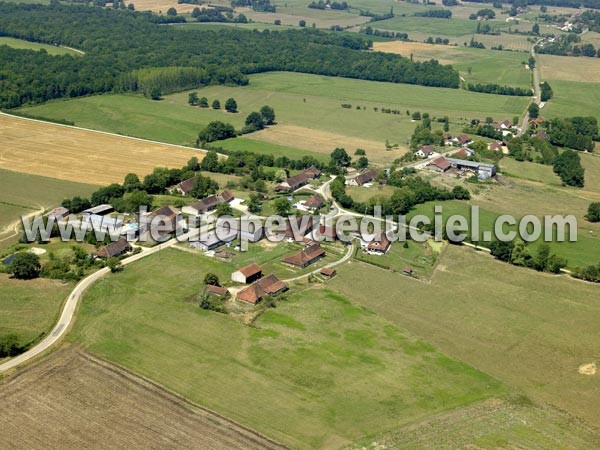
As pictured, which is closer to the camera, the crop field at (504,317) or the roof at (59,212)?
the crop field at (504,317)

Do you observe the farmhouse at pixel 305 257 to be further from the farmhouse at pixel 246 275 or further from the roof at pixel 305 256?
the farmhouse at pixel 246 275

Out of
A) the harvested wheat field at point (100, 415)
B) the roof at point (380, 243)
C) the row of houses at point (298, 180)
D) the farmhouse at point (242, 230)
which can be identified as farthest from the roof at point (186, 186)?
the harvested wheat field at point (100, 415)

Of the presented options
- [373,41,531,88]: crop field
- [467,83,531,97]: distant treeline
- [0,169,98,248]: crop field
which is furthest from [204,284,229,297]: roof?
[373,41,531,88]: crop field

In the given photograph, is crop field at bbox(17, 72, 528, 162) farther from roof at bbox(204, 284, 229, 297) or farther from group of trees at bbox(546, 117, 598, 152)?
roof at bbox(204, 284, 229, 297)

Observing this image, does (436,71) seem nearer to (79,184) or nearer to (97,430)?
(79,184)

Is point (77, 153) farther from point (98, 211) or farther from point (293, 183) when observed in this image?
point (293, 183)

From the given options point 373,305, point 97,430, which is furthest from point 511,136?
point 97,430
